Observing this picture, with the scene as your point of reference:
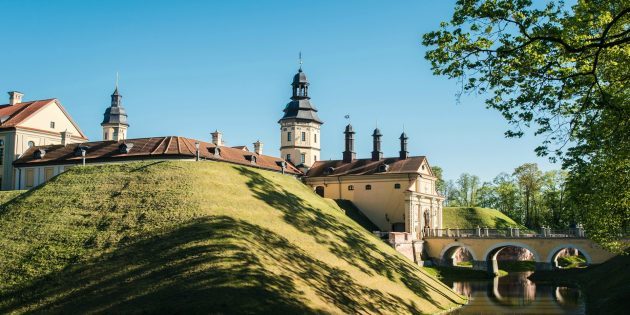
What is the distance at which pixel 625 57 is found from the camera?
781 inches

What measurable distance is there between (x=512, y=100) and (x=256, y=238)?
1767cm

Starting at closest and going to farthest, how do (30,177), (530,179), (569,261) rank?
(30,177)
(569,261)
(530,179)

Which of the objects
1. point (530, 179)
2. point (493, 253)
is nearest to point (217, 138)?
point (493, 253)

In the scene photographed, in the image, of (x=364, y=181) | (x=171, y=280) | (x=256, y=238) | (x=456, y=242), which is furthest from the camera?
(x=364, y=181)

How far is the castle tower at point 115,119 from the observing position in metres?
89.7

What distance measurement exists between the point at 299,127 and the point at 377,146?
482 inches

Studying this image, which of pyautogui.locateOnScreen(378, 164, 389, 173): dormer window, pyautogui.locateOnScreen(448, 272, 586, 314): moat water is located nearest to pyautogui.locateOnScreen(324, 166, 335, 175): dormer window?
pyautogui.locateOnScreen(378, 164, 389, 173): dormer window

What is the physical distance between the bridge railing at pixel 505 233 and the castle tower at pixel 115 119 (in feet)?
167

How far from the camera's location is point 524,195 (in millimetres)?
112812

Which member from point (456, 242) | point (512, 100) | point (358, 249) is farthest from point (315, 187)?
point (512, 100)

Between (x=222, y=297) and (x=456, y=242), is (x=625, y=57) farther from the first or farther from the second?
(x=456, y=242)

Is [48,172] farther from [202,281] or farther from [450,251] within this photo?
[450,251]

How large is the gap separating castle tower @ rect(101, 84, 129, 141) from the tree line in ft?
214

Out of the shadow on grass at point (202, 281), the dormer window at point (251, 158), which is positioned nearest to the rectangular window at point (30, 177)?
the dormer window at point (251, 158)
